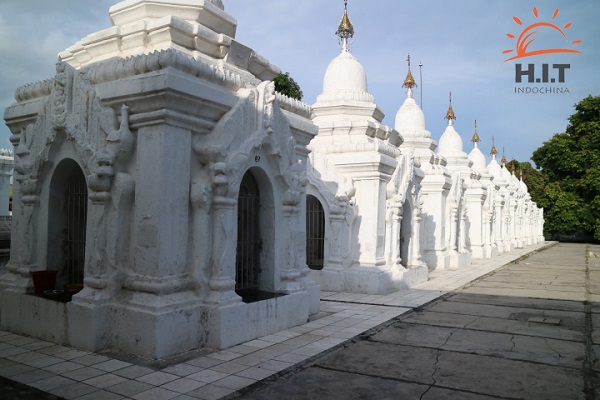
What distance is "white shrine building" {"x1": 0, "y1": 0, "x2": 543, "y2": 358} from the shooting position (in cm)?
607

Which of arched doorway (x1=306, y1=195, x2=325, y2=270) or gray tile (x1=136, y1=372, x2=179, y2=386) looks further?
arched doorway (x1=306, y1=195, x2=325, y2=270)

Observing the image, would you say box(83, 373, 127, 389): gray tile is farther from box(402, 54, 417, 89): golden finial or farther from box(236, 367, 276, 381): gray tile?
box(402, 54, 417, 89): golden finial

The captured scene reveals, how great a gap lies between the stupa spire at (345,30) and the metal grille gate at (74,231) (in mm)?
8774

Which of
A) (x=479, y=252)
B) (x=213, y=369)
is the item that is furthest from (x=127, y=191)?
(x=479, y=252)

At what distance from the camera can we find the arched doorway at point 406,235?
13789 millimetres

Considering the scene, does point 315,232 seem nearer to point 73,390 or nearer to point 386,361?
point 386,361

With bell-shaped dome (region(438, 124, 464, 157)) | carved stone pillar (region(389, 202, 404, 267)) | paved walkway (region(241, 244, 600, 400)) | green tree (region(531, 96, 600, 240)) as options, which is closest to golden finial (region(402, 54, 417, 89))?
bell-shaped dome (region(438, 124, 464, 157))

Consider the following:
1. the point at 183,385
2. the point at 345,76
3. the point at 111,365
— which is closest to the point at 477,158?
the point at 345,76

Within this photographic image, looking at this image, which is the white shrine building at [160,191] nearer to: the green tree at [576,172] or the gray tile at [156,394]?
the gray tile at [156,394]

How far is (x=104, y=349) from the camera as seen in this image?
612 cm

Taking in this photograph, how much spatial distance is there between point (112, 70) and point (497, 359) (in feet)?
19.9

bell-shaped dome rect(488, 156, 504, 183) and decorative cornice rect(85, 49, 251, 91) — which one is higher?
bell-shaped dome rect(488, 156, 504, 183)

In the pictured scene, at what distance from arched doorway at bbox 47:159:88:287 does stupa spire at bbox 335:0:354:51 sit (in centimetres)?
874

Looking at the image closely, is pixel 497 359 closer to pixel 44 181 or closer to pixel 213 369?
pixel 213 369
